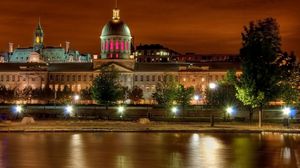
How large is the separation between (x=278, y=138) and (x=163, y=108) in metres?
55.5

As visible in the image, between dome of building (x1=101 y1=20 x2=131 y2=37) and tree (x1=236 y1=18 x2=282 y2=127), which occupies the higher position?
dome of building (x1=101 y1=20 x2=131 y2=37)

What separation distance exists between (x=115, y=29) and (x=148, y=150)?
145 m

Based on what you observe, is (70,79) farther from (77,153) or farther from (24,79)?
(77,153)

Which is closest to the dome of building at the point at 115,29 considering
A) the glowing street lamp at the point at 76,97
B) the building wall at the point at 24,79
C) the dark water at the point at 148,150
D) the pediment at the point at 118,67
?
the pediment at the point at 118,67

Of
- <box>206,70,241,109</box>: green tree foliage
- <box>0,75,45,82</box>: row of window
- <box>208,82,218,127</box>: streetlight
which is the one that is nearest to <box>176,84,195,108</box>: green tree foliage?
<box>208,82,218,127</box>: streetlight

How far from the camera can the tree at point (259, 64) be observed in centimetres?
6588

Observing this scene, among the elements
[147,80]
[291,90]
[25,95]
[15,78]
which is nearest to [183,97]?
[291,90]

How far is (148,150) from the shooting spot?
38656 mm

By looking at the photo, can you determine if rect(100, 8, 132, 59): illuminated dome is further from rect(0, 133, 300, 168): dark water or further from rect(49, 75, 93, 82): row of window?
rect(0, 133, 300, 168): dark water

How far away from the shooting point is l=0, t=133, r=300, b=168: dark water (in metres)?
32.2

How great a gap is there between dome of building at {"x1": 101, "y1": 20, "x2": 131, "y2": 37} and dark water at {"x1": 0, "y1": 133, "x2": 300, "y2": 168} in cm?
13092

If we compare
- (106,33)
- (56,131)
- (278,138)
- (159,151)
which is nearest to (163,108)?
(56,131)

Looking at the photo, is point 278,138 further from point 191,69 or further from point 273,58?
point 191,69

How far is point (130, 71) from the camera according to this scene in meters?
188
